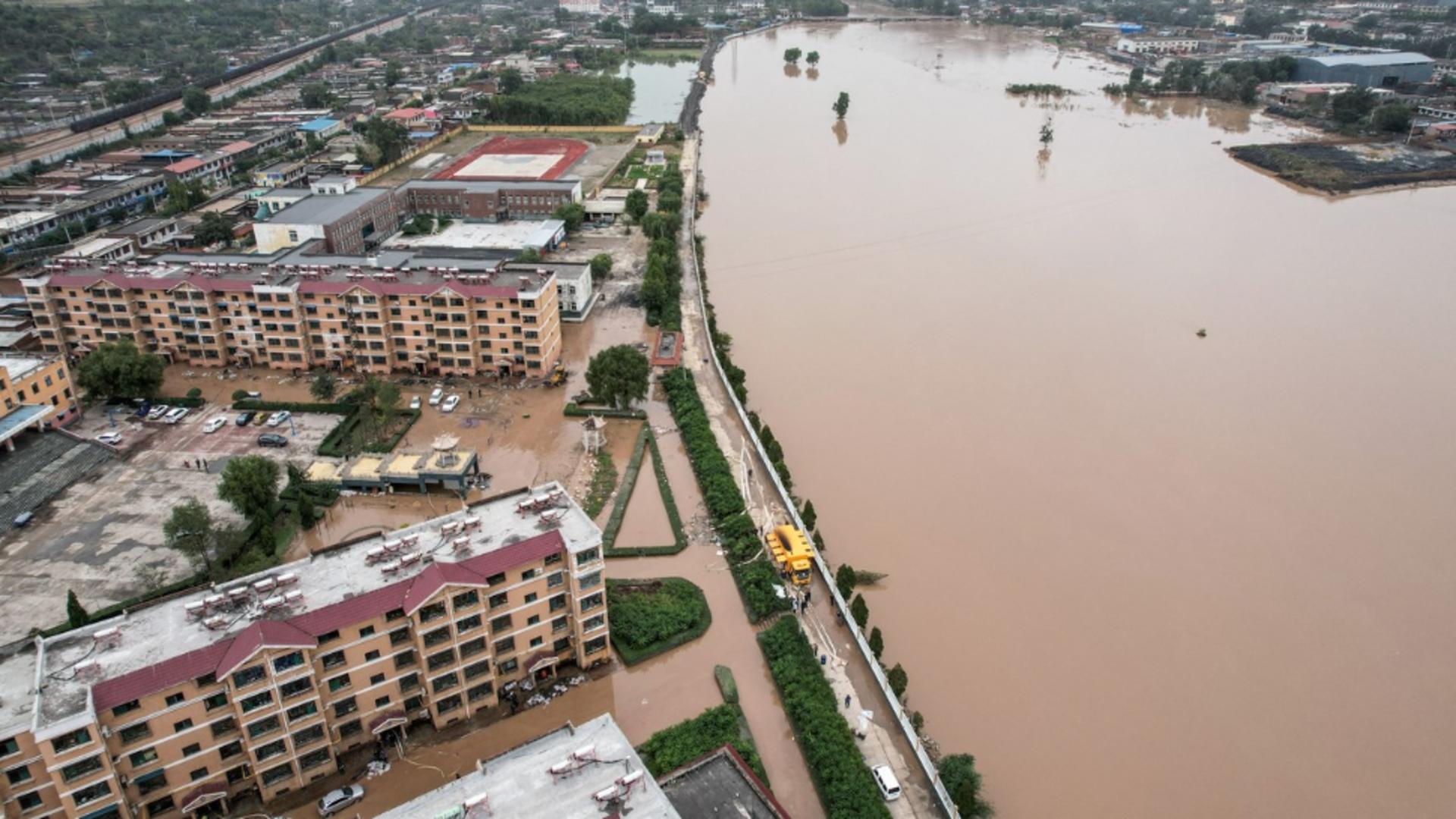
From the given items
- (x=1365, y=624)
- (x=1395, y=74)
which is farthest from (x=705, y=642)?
(x=1395, y=74)

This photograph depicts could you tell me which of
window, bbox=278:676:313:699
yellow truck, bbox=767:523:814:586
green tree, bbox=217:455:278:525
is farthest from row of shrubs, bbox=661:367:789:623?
green tree, bbox=217:455:278:525

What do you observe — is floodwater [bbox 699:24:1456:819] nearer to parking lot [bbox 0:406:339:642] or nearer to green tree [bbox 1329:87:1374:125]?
parking lot [bbox 0:406:339:642]

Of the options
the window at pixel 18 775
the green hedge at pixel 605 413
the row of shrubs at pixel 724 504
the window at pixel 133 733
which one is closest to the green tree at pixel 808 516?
the row of shrubs at pixel 724 504

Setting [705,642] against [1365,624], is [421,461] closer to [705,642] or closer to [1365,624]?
[705,642]

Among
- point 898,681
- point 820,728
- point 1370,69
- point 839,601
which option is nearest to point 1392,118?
point 1370,69

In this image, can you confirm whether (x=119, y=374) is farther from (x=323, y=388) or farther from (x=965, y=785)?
(x=965, y=785)

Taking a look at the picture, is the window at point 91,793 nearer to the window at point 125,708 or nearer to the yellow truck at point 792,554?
the window at point 125,708

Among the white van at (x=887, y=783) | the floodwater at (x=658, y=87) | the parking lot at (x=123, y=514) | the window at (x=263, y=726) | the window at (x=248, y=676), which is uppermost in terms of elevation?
the floodwater at (x=658, y=87)
